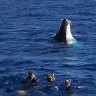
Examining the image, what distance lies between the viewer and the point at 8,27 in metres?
66.8

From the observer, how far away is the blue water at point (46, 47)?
46406 millimetres

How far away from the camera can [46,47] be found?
56.5 m

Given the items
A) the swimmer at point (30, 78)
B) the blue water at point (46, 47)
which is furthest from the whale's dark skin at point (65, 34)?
the swimmer at point (30, 78)

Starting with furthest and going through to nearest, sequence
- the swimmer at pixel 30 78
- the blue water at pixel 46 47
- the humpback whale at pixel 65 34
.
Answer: the humpback whale at pixel 65 34 < the blue water at pixel 46 47 < the swimmer at pixel 30 78

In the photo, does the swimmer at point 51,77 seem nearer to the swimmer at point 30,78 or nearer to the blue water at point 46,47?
the blue water at point 46,47

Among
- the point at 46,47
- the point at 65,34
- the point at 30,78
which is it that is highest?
the point at 65,34

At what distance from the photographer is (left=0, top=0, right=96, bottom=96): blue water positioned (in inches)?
1827

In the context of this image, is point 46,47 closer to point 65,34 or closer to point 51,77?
point 65,34

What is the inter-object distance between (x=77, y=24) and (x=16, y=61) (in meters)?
18.8

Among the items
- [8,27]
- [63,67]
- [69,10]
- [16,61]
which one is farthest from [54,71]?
[69,10]

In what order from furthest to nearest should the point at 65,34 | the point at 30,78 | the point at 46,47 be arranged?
the point at 65,34 → the point at 46,47 → the point at 30,78

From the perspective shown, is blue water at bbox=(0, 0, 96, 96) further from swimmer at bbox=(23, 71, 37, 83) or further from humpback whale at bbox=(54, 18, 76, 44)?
humpback whale at bbox=(54, 18, 76, 44)

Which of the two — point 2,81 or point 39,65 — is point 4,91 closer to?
point 2,81

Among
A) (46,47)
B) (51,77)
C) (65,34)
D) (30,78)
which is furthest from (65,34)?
(30,78)
